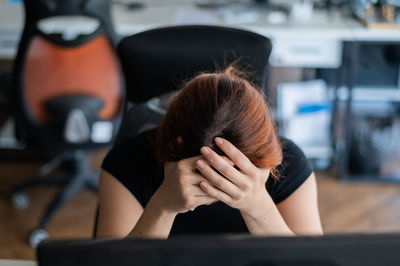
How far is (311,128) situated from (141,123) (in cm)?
151

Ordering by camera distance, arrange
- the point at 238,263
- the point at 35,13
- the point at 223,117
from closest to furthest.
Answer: the point at 238,263 < the point at 223,117 < the point at 35,13

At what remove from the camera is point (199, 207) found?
1.10m

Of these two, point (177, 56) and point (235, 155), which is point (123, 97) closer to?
point (177, 56)

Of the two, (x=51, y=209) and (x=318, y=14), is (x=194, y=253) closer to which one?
(x=51, y=209)

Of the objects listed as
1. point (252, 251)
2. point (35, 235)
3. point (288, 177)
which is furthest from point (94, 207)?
point (252, 251)

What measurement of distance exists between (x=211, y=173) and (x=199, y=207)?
34 centimetres

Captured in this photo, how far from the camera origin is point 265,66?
129 cm

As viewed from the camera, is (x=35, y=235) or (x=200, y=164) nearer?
(x=200, y=164)

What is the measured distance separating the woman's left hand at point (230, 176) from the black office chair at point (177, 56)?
1.66 ft

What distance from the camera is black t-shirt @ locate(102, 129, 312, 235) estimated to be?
3.58 ft

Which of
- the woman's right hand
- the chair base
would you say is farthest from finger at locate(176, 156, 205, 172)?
the chair base

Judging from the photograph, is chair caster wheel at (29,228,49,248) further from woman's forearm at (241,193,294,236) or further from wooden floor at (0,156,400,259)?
woman's forearm at (241,193,294,236)

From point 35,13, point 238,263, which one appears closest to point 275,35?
point 35,13

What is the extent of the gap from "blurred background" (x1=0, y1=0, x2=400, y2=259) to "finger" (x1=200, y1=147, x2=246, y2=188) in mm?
1227
